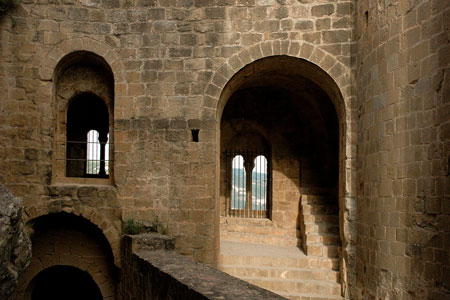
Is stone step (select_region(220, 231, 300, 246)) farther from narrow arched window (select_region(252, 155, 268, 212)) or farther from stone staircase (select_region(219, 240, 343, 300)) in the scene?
stone staircase (select_region(219, 240, 343, 300))

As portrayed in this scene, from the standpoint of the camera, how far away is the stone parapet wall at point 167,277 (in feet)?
13.2

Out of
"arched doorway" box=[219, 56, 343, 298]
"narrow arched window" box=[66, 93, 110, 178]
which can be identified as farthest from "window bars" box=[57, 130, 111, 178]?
"arched doorway" box=[219, 56, 343, 298]

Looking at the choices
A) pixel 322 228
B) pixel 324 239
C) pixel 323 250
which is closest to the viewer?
pixel 323 250

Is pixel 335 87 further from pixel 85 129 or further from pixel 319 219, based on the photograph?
pixel 85 129

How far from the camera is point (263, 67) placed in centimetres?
839

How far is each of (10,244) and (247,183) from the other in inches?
352

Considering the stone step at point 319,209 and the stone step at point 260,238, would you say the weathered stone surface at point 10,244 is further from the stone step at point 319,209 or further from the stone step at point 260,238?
the stone step at point 260,238

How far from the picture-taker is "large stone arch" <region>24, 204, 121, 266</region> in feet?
26.0

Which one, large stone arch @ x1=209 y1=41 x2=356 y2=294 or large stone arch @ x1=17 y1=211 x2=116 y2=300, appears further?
large stone arch @ x1=17 y1=211 x2=116 y2=300

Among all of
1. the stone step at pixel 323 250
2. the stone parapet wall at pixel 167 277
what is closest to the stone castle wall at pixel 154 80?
the stone parapet wall at pixel 167 277

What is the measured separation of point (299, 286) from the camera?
26.8 ft

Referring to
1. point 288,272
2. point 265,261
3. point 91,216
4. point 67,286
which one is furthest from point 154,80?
point 67,286

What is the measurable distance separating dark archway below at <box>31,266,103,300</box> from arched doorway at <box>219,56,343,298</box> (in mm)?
3760

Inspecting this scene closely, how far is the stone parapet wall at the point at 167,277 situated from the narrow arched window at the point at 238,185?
532 cm
